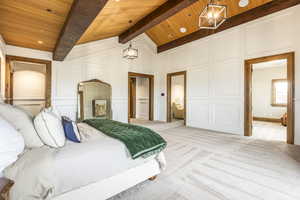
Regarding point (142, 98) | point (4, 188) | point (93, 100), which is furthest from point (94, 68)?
point (4, 188)

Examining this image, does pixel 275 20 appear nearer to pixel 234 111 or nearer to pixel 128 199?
pixel 234 111

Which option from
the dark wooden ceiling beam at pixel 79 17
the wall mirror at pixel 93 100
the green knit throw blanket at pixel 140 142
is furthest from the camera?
the wall mirror at pixel 93 100

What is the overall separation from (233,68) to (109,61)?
425cm

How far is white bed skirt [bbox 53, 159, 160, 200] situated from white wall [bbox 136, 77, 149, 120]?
5136 mm

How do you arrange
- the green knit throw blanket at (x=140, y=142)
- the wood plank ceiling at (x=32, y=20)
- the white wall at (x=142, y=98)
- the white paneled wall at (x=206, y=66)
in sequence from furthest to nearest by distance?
1. the white wall at (x=142, y=98)
2. the white paneled wall at (x=206, y=66)
3. the wood plank ceiling at (x=32, y=20)
4. the green knit throw blanket at (x=140, y=142)

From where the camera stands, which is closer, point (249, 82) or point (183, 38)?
point (249, 82)

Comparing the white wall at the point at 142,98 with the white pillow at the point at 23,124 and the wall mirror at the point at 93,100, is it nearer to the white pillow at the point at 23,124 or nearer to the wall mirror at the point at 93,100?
the wall mirror at the point at 93,100

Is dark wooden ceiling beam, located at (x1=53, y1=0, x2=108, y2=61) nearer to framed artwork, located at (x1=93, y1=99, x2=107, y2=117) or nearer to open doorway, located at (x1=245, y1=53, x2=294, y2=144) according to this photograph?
framed artwork, located at (x1=93, y1=99, x2=107, y2=117)

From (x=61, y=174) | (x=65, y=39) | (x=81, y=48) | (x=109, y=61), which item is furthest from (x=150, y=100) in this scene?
(x=61, y=174)

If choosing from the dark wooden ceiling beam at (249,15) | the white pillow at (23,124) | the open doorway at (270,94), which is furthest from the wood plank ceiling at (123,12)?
the open doorway at (270,94)

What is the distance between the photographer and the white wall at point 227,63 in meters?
3.51

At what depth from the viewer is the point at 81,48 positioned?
473 centimetres

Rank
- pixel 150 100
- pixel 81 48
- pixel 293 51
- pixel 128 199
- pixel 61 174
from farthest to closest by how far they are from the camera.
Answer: pixel 150 100 → pixel 81 48 → pixel 293 51 → pixel 128 199 → pixel 61 174

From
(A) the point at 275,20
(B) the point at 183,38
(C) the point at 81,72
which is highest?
(B) the point at 183,38
